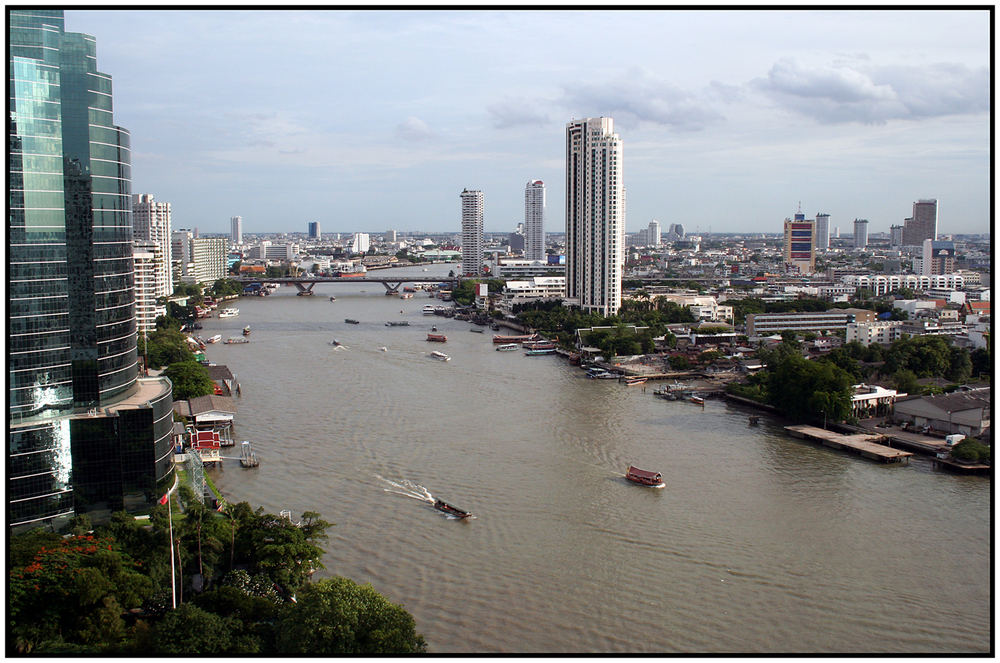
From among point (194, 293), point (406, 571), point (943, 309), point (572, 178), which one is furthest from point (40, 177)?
point (194, 293)

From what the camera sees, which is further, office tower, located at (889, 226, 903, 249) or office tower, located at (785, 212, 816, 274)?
office tower, located at (889, 226, 903, 249)

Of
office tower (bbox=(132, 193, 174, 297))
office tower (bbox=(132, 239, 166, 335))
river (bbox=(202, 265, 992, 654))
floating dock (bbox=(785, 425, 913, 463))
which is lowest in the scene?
river (bbox=(202, 265, 992, 654))

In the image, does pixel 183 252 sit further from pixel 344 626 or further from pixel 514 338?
pixel 344 626

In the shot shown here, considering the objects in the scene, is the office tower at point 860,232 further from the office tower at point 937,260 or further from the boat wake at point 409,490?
the boat wake at point 409,490

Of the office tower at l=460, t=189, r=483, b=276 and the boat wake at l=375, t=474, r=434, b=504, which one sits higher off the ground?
the office tower at l=460, t=189, r=483, b=276

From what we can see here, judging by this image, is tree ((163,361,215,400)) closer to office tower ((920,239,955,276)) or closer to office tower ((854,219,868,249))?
office tower ((920,239,955,276))

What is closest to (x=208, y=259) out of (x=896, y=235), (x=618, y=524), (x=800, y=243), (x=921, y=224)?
(x=800, y=243)

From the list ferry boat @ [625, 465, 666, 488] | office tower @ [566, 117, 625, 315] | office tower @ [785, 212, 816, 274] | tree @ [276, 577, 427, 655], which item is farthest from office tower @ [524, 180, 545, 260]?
tree @ [276, 577, 427, 655]
